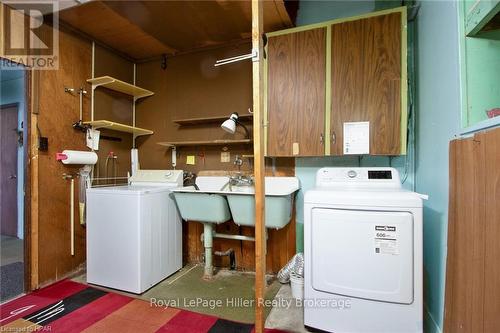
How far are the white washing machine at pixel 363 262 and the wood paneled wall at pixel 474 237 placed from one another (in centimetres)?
16

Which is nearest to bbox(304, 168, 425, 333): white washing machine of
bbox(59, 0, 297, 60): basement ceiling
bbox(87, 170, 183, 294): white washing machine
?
bbox(87, 170, 183, 294): white washing machine

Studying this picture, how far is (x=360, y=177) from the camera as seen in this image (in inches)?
77.5

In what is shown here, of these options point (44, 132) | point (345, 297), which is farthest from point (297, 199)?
point (44, 132)

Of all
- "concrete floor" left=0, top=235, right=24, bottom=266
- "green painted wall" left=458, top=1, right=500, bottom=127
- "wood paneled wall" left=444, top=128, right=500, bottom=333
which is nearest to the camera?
"wood paneled wall" left=444, top=128, right=500, bottom=333

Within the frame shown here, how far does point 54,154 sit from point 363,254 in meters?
2.76

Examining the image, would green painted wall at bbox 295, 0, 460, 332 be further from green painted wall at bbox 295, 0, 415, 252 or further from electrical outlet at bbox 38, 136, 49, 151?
electrical outlet at bbox 38, 136, 49, 151

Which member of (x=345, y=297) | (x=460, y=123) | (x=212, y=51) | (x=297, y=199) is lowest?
(x=345, y=297)

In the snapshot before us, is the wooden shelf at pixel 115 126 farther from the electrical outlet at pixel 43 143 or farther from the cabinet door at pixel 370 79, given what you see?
the cabinet door at pixel 370 79

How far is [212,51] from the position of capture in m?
2.83

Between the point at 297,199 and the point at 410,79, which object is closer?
the point at 410,79

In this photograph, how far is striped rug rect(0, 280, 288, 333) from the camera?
5.57ft

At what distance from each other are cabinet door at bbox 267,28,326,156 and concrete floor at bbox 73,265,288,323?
4.12 feet

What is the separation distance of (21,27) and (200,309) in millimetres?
2806

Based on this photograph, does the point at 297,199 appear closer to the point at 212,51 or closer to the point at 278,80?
the point at 278,80
